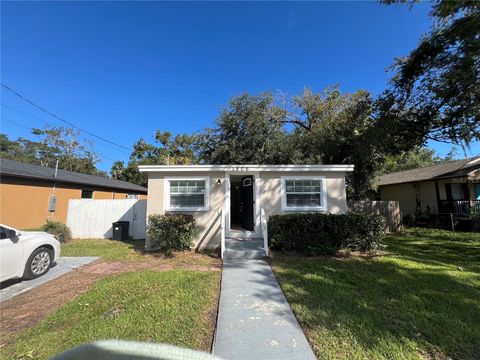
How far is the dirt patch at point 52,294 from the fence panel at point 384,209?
10.1 meters

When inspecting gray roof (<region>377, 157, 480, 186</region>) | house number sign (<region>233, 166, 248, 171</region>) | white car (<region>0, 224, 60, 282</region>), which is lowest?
white car (<region>0, 224, 60, 282</region>)

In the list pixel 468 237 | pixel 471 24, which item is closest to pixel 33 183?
pixel 471 24

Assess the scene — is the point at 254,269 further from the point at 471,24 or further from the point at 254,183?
the point at 471,24

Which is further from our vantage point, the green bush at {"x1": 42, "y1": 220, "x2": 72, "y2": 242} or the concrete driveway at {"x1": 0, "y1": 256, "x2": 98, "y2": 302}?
the green bush at {"x1": 42, "y1": 220, "x2": 72, "y2": 242}

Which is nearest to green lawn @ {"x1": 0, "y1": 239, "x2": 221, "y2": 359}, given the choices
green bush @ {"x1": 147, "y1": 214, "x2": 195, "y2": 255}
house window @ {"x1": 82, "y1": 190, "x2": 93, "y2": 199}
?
green bush @ {"x1": 147, "y1": 214, "x2": 195, "y2": 255}

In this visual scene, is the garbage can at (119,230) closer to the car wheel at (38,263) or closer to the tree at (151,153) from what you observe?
the car wheel at (38,263)

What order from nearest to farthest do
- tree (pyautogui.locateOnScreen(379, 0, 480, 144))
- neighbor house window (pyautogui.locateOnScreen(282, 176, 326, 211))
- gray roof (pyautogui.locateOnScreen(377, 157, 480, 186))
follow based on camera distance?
tree (pyautogui.locateOnScreen(379, 0, 480, 144)), neighbor house window (pyautogui.locateOnScreen(282, 176, 326, 211)), gray roof (pyautogui.locateOnScreen(377, 157, 480, 186))

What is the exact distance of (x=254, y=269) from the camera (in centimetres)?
691

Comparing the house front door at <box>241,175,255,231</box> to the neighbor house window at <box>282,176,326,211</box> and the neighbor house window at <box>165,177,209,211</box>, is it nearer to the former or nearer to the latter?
the neighbor house window at <box>282,176,326,211</box>

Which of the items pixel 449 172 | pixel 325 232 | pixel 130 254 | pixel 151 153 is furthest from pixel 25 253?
pixel 151 153

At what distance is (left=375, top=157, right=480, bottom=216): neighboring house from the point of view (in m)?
15.4

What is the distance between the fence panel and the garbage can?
11613mm

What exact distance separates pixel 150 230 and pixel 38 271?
317 cm

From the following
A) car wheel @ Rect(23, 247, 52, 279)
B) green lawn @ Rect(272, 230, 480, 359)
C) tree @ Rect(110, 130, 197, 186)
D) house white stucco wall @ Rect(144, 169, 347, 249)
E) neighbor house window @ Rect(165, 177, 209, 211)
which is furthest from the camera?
tree @ Rect(110, 130, 197, 186)
